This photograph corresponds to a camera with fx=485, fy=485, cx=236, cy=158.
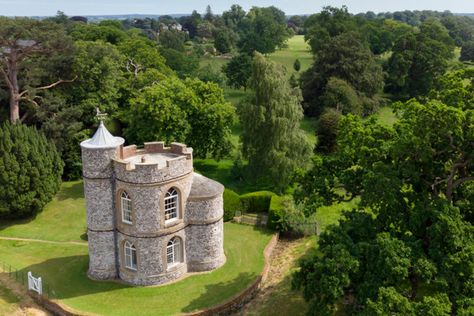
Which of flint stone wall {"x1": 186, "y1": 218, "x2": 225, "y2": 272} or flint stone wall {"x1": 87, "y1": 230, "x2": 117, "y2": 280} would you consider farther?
flint stone wall {"x1": 186, "y1": 218, "x2": 225, "y2": 272}

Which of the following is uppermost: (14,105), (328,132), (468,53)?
(468,53)

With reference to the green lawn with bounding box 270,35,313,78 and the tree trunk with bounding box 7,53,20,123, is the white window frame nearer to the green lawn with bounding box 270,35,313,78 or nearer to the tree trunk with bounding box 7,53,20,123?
the tree trunk with bounding box 7,53,20,123

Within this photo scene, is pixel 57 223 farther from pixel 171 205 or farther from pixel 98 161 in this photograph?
pixel 171 205

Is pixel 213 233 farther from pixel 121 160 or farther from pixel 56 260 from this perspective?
pixel 56 260

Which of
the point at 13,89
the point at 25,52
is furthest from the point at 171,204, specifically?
the point at 25,52

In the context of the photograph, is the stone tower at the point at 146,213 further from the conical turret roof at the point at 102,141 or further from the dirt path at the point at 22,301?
the dirt path at the point at 22,301

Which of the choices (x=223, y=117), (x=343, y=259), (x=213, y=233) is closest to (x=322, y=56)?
(x=223, y=117)

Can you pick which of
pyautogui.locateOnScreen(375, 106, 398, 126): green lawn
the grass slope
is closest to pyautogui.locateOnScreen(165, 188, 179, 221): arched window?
the grass slope
